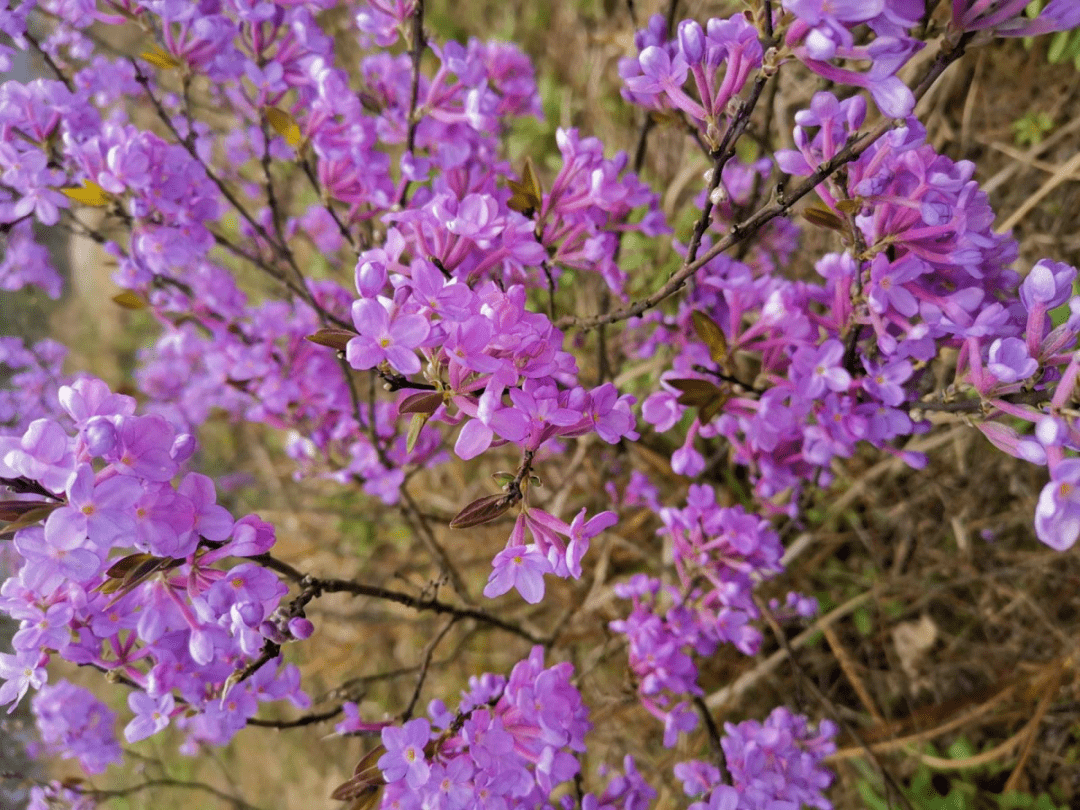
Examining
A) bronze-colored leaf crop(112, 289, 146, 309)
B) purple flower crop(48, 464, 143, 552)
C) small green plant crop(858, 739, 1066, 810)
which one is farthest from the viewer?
small green plant crop(858, 739, 1066, 810)

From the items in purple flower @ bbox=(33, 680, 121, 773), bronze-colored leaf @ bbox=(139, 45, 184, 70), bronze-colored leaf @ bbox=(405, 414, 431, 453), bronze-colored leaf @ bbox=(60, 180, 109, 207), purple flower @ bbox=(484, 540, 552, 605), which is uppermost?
bronze-colored leaf @ bbox=(139, 45, 184, 70)

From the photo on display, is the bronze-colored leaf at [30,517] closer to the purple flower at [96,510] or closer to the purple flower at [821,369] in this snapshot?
the purple flower at [96,510]

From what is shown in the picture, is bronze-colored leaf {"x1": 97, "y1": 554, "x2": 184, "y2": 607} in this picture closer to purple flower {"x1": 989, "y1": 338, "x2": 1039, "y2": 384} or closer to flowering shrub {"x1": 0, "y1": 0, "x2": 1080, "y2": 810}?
flowering shrub {"x1": 0, "y1": 0, "x2": 1080, "y2": 810}

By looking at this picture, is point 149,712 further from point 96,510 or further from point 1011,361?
point 1011,361

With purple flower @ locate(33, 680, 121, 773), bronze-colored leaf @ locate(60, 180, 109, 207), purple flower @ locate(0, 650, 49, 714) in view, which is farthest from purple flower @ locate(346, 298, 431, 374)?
purple flower @ locate(33, 680, 121, 773)

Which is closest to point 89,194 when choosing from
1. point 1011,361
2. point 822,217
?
point 822,217

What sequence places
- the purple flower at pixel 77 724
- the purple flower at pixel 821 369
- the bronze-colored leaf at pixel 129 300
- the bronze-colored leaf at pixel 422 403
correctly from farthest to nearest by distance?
1. the bronze-colored leaf at pixel 129 300
2. the purple flower at pixel 77 724
3. the purple flower at pixel 821 369
4. the bronze-colored leaf at pixel 422 403

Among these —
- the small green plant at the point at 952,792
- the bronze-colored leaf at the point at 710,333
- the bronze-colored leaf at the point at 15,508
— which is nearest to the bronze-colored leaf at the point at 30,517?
the bronze-colored leaf at the point at 15,508

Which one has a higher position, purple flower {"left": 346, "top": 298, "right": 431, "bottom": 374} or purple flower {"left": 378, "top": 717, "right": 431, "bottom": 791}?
purple flower {"left": 346, "top": 298, "right": 431, "bottom": 374}
